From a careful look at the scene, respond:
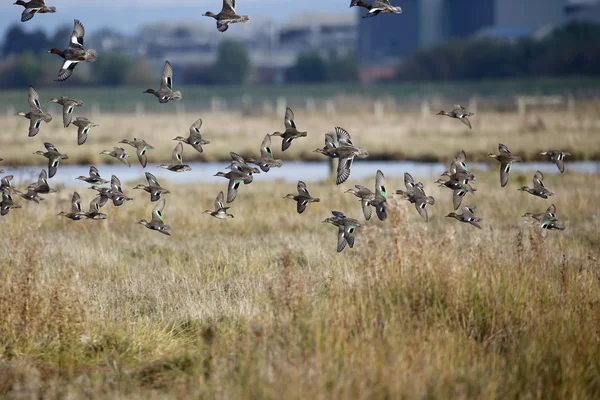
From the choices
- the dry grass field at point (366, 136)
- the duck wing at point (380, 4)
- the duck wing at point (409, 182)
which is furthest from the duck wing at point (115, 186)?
the dry grass field at point (366, 136)

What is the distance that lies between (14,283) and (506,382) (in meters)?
4.75

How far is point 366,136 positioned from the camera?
145 ft

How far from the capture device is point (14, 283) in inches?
399

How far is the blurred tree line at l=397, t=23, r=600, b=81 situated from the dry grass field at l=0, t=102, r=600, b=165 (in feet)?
124

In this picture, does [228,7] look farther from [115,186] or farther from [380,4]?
[115,186]

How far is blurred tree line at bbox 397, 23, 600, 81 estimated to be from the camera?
317ft

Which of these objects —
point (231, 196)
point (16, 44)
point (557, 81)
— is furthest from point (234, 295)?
point (16, 44)

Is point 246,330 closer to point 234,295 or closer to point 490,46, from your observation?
point 234,295

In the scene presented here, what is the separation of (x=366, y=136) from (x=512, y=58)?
61.0 metres

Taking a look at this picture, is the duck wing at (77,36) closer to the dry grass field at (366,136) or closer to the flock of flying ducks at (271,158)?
the flock of flying ducks at (271,158)

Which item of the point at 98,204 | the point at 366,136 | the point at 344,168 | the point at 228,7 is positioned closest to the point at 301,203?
the point at 344,168

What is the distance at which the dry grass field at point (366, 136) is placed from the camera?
124 feet

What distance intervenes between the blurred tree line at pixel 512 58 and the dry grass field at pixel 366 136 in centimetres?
3776

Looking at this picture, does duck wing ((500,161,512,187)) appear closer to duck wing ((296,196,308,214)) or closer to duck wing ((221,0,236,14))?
duck wing ((296,196,308,214))
